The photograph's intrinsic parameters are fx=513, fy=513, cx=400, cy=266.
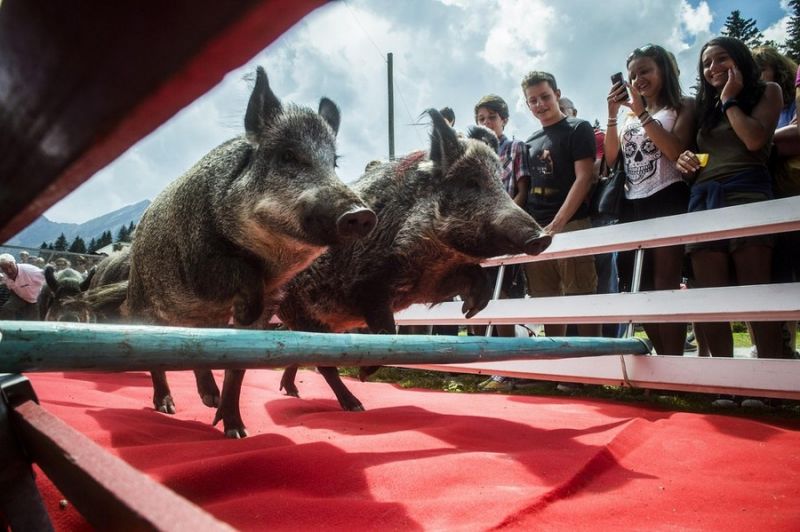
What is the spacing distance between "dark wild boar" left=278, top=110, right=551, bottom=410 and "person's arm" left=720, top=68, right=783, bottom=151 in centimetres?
139

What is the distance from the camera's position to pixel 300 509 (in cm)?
132

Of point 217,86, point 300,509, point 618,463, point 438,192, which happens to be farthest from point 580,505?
point 438,192

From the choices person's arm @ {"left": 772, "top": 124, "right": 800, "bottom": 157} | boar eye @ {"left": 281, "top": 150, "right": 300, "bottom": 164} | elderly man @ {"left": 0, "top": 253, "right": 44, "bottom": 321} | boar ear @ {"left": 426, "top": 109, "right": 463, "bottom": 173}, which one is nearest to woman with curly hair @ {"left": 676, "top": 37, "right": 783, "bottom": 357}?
person's arm @ {"left": 772, "top": 124, "right": 800, "bottom": 157}

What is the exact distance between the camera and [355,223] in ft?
6.75

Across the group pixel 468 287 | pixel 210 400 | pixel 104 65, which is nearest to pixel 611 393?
pixel 468 287

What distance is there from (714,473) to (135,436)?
2.17m

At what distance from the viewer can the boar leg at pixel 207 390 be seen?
3.09 metres

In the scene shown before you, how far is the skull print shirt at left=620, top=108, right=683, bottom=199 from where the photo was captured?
139 inches

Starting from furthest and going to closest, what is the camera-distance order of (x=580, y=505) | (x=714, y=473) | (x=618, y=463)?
(x=618, y=463) < (x=714, y=473) < (x=580, y=505)

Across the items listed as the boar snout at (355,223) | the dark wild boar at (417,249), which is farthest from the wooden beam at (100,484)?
the dark wild boar at (417,249)

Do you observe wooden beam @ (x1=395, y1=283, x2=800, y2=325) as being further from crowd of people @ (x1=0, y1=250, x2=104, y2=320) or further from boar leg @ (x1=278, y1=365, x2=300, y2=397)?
crowd of people @ (x1=0, y1=250, x2=104, y2=320)

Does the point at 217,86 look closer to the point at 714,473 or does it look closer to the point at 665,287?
the point at 714,473

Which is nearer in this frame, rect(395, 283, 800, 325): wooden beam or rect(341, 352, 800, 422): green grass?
rect(395, 283, 800, 325): wooden beam

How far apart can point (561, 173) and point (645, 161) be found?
66cm
